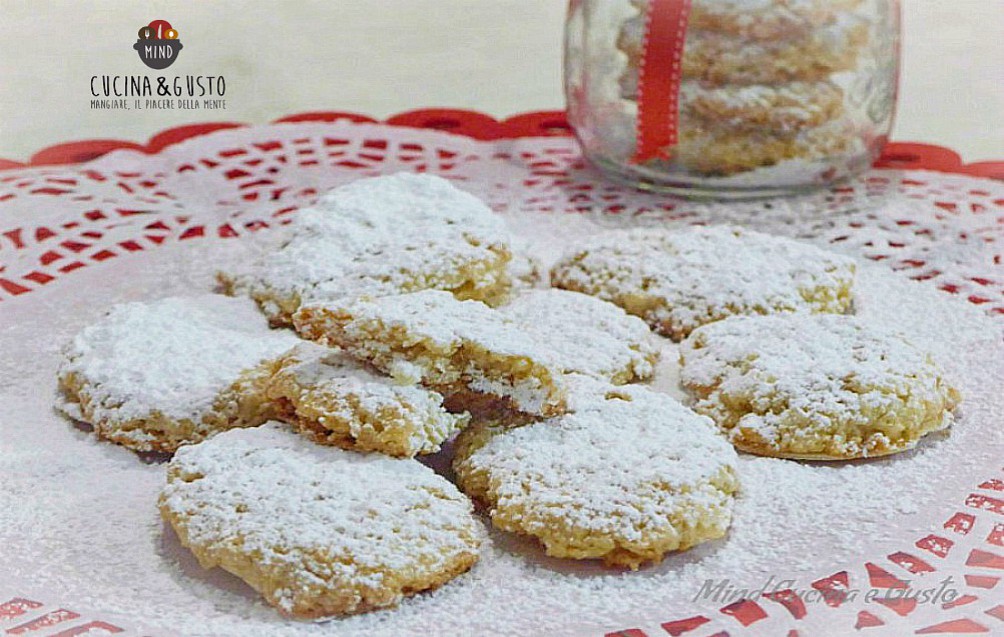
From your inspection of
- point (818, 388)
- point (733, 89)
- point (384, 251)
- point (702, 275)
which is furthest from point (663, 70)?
point (818, 388)

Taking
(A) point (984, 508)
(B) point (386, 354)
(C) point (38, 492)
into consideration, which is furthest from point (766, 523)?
(C) point (38, 492)

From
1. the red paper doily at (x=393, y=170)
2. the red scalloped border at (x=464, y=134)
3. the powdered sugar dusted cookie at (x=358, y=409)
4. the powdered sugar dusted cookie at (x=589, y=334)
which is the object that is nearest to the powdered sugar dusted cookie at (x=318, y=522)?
the powdered sugar dusted cookie at (x=358, y=409)

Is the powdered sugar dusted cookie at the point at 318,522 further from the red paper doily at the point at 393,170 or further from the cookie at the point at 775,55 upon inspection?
the cookie at the point at 775,55

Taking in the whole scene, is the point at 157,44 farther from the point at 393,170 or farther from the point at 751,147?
the point at 751,147

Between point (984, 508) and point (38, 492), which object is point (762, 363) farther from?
point (38, 492)

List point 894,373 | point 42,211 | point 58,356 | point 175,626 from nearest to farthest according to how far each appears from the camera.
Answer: point 175,626 < point 894,373 < point 58,356 < point 42,211

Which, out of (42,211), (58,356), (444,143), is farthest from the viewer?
(444,143)

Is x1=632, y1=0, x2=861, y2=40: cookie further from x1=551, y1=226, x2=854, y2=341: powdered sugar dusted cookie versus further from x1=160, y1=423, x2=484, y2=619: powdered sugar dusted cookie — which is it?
x1=160, y1=423, x2=484, y2=619: powdered sugar dusted cookie
